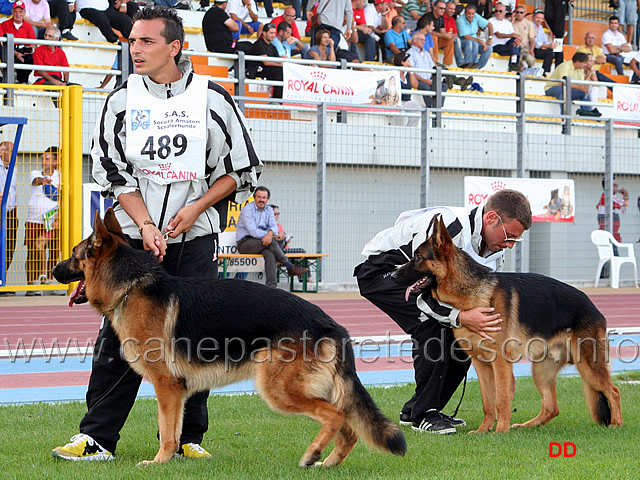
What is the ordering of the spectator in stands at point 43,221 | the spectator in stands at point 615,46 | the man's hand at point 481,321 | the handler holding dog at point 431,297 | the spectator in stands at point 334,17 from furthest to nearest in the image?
the spectator in stands at point 615,46 → the spectator in stands at point 334,17 → the spectator in stands at point 43,221 → the handler holding dog at point 431,297 → the man's hand at point 481,321

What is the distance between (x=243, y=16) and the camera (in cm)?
Result: 1883

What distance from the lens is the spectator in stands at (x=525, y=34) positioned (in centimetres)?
2200

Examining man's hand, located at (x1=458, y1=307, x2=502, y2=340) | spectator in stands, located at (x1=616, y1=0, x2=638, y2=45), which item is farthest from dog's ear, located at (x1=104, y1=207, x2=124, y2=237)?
spectator in stands, located at (x1=616, y1=0, x2=638, y2=45)

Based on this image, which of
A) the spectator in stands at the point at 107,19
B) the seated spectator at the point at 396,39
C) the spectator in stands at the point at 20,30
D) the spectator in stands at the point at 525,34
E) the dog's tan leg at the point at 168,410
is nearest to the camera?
the dog's tan leg at the point at 168,410

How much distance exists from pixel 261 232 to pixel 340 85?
11.1 ft

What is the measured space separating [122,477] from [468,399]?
349 cm

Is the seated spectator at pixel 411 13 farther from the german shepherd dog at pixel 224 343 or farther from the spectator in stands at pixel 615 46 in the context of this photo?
the german shepherd dog at pixel 224 343

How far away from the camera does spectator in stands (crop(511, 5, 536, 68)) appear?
866 inches

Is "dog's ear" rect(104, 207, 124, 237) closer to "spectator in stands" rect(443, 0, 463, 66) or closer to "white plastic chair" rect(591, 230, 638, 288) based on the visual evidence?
"white plastic chair" rect(591, 230, 638, 288)

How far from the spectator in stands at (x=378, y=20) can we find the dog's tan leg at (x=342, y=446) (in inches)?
642

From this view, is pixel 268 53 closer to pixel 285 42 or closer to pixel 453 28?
pixel 285 42

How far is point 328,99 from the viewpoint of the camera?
1606 centimetres

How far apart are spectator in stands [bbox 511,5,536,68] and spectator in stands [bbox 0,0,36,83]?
12.4m

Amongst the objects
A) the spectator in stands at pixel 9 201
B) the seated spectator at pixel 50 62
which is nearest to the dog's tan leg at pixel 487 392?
the spectator in stands at pixel 9 201
